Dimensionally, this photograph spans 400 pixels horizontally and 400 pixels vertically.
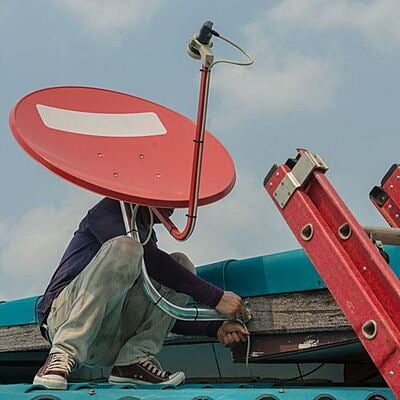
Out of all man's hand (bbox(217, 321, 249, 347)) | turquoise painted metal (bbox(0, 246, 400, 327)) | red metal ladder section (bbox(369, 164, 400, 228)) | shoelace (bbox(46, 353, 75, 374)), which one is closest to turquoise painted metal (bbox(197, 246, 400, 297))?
turquoise painted metal (bbox(0, 246, 400, 327))

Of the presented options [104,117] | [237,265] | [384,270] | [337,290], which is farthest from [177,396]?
[104,117]

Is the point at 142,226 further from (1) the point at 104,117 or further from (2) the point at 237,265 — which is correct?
(1) the point at 104,117

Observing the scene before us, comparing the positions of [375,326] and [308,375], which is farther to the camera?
[308,375]

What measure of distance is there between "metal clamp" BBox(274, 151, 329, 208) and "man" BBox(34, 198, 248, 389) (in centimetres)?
64

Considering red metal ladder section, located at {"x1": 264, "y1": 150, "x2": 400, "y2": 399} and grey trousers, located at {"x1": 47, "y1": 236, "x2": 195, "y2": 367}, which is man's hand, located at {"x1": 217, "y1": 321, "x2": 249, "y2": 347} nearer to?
grey trousers, located at {"x1": 47, "y1": 236, "x2": 195, "y2": 367}

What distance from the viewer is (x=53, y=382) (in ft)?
7.50

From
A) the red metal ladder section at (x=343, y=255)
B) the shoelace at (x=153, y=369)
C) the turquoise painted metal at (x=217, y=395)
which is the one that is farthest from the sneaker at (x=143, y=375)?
the red metal ladder section at (x=343, y=255)

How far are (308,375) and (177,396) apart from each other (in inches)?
43.2

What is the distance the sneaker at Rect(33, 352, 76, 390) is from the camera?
2.29m

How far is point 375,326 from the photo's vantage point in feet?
5.42

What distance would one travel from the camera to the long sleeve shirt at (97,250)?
2635mm

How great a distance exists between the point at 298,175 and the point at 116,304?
33.6 inches

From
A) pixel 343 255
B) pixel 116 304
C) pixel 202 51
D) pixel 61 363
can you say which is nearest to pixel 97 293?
pixel 116 304

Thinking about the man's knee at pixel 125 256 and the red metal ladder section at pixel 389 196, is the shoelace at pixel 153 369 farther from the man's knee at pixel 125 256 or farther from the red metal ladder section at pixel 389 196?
the red metal ladder section at pixel 389 196
